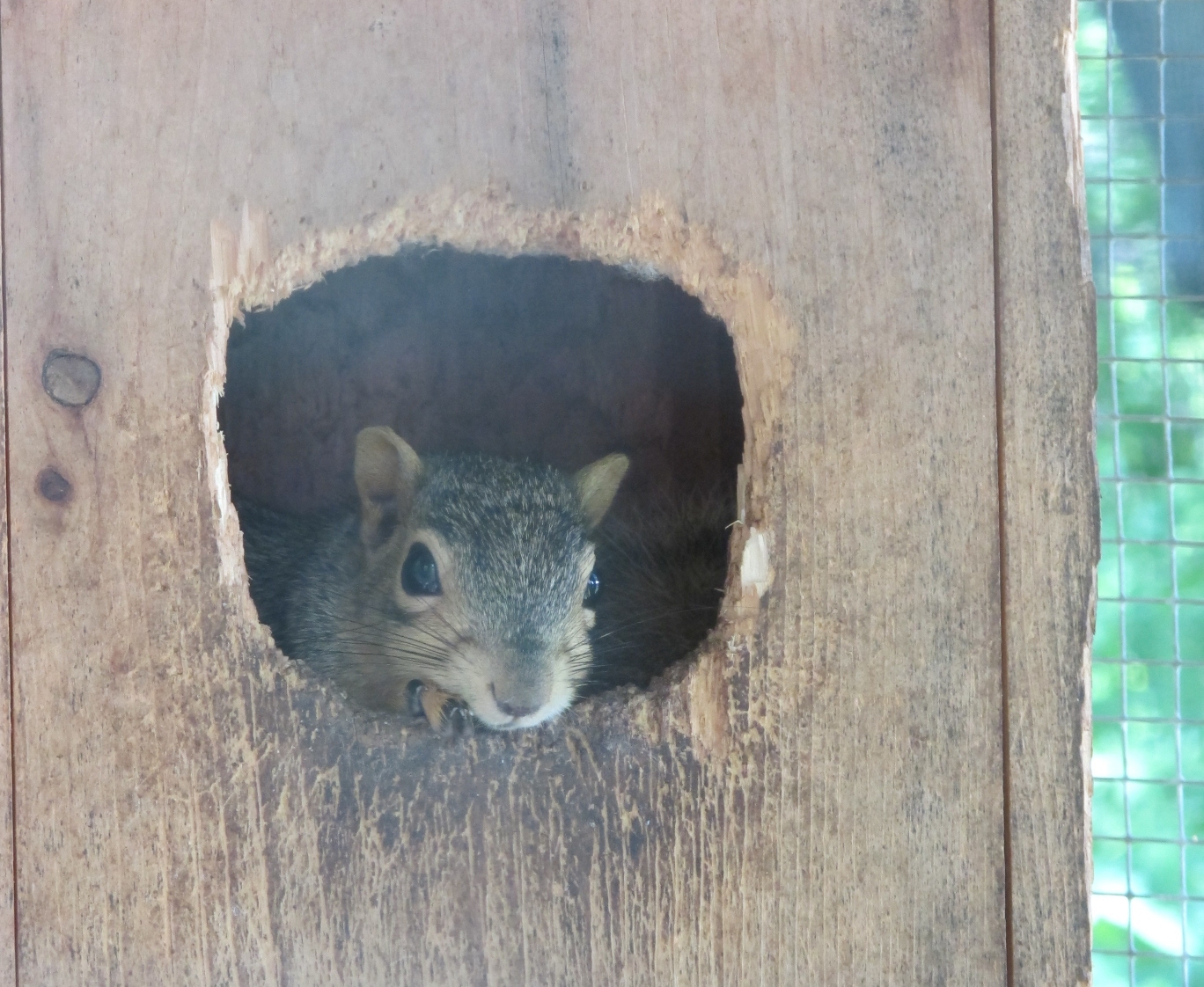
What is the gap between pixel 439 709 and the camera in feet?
4.59

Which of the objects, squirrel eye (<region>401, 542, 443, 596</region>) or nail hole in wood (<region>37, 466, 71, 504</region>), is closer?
nail hole in wood (<region>37, 466, 71, 504</region>)

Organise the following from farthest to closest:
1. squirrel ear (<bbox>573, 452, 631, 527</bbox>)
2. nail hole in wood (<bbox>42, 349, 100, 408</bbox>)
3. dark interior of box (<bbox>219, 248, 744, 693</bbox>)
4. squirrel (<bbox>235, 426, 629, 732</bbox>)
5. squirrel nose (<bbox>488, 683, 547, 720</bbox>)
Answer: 1. dark interior of box (<bbox>219, 248, 744, 693</bbox>)
2. squirrel ear (<bbox>573, 452, 631, 527</bbox>)
3. squirrel (<bbox>235, 426, 629, 732</bbox>)
4. squirrel nose (<bbox>488, 683, 547, 720</bbox>)
5. nail hole in wood (<bbox>42, 349, 100, 408</bbox>)

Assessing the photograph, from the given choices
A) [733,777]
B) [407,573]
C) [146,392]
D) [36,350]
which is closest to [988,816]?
[733,777]

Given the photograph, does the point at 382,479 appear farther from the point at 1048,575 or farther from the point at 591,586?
the point at 1048,575

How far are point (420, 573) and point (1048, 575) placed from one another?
71 cm

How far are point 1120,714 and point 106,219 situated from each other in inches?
58.3

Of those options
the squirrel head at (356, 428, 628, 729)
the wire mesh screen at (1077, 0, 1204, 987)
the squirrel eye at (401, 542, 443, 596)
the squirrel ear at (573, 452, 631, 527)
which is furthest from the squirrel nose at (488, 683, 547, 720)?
the wire mesh screen at (1077, 0, 1204, 987)

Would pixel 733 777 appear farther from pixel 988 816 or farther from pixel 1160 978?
pixel 1160 978

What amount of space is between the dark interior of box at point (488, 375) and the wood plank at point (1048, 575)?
0.62m

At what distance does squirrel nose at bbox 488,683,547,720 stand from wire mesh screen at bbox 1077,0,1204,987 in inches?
36.7

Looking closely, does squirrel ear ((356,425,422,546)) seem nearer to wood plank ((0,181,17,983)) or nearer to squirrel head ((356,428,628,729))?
squirrel head ((356,428,628,729))

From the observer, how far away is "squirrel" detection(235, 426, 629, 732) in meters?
1.33

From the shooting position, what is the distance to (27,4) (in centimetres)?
115

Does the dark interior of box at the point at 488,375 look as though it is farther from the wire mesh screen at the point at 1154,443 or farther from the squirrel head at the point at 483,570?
the wire mesh screen at the point at 1154,443
